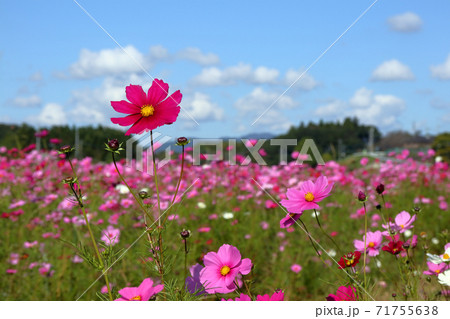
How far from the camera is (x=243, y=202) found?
351cm

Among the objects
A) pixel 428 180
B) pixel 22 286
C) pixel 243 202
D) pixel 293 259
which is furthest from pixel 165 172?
pixel 428 180

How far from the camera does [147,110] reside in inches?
27.4

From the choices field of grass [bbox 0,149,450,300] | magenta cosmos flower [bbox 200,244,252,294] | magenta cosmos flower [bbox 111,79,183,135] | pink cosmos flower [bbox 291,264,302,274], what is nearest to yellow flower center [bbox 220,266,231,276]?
magenta cosmos flower [bbox 200,244,252,294]

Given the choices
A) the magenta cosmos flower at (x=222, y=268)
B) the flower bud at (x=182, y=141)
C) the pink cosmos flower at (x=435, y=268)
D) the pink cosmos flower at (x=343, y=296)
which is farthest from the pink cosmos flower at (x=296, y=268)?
the flower bud at (x=182, y=141)

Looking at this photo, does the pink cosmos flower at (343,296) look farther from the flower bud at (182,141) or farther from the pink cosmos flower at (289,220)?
the flower bud at (182,141)

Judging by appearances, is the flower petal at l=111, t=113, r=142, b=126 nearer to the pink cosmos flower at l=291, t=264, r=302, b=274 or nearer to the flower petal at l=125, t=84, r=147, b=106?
the flower petal at l=125, t=84, r=147, b=106

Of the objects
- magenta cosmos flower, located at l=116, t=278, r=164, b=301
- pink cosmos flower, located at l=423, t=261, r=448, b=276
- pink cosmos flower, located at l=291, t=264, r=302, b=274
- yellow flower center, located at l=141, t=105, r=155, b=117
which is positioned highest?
yellow flower center, located at l=141, t=105, r=155, b=117

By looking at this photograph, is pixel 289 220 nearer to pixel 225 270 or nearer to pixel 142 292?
pixel 225 270

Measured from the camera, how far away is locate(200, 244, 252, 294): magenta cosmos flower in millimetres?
708

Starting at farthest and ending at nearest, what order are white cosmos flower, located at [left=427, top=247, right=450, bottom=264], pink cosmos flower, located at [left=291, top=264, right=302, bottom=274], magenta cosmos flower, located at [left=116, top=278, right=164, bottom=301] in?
1. pink cosmos flower, located at [left=291, top=264, right=302, bottom=274]
2. white cosmos flower, located at [left=427, top=247, right=450, bottom=264]
3. magenta cosmos flower, located at [left=116, top=278, right=164, bottom=301]

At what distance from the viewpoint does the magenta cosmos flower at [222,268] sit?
708 mm

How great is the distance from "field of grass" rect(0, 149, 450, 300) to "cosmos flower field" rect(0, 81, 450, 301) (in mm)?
11

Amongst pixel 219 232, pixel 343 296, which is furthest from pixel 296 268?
pixel 343 296
